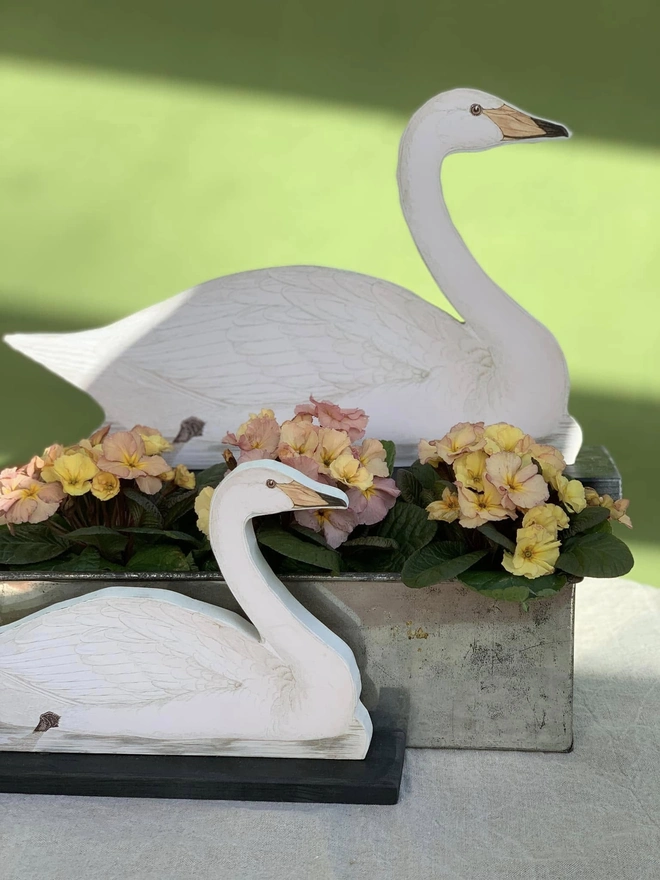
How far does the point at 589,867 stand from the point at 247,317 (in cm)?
80

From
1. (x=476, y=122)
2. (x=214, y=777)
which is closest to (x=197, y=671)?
(x=214, y=777)

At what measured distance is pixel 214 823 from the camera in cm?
86

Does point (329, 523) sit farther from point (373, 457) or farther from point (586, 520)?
point (586, 520)

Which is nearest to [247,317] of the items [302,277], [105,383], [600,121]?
[302,277]

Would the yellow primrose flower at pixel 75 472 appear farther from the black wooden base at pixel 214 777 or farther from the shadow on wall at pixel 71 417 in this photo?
the shadow on wall at pixel 71 417

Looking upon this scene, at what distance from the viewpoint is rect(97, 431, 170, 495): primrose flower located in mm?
1013

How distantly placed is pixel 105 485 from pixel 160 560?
10 centimetres

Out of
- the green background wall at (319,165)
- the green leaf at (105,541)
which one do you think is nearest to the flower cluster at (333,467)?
the green leaf at (105,541)

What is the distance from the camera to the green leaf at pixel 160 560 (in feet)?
3.26

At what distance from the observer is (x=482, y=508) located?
92cm

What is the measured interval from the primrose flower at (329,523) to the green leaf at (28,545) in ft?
0.89

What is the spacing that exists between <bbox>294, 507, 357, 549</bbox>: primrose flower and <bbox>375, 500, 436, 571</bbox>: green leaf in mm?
56

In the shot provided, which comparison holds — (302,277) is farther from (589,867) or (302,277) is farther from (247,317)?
(589,867)

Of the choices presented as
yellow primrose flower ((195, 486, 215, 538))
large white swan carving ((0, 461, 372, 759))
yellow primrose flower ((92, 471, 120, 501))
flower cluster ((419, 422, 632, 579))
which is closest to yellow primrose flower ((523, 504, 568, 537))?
flower cluster ((419, 422, 632, 579))
